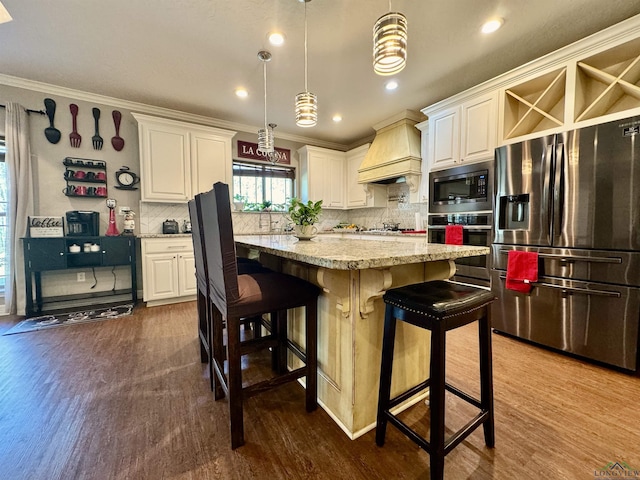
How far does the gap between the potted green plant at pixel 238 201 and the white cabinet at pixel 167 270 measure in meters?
1.08

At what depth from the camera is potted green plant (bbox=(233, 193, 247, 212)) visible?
4426mm

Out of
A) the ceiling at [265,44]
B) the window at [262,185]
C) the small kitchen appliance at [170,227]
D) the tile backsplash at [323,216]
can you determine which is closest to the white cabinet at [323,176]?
the window at [262,185]

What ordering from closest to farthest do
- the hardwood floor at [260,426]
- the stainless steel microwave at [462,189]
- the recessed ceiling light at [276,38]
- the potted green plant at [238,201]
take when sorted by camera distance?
1. the hardwood floor at [260,426]
2. the recessed ceiling light at [276,38]
3. the stainless steel microwave at [462,189]
4. the potted green plant at [238,201]

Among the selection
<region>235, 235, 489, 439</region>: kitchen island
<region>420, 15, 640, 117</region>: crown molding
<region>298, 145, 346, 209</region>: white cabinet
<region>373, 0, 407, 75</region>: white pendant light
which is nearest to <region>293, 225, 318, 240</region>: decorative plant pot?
<region>235, 235, 489, 439</region>: kitchen island

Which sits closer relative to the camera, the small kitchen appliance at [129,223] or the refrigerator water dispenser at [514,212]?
the refrigerator water dispenser at [514,212]

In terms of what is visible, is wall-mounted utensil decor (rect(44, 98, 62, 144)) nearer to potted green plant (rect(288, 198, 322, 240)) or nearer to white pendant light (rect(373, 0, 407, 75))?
potted green plant (rect(288, 198, 322, 240))

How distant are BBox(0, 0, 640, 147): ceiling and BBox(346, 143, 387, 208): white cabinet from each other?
1362mm

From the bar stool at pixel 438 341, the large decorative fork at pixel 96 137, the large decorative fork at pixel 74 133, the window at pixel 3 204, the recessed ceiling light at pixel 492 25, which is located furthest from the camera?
the large decorative fork at pixel 96 137

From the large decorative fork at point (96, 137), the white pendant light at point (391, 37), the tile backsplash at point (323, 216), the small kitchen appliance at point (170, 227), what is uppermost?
the large decorative fork at point (96, 137)

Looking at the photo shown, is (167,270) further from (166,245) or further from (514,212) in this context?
→ (514,212)

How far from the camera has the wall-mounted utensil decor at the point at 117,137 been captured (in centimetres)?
351

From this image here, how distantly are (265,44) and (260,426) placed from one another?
9.52ft

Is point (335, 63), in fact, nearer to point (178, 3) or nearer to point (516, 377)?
point (178, 3)

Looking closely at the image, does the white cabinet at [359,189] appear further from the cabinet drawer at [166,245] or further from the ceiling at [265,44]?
the cabinet drawer at [166,245]
